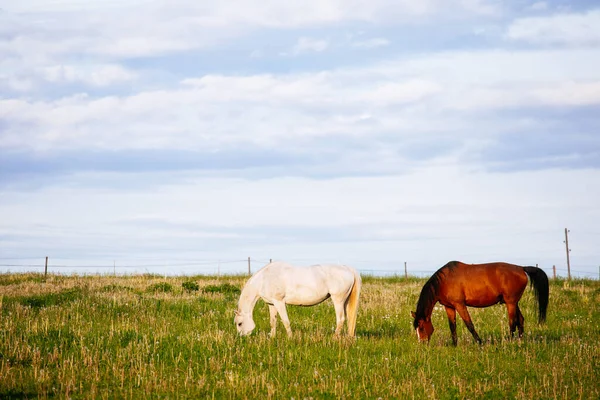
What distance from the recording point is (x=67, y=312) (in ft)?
65.0

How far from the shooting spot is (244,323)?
51.0ft

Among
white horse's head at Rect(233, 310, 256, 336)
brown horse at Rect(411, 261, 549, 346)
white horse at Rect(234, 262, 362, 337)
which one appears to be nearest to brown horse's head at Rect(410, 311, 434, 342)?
brown horse at Rect(411, 261, 549, 346)

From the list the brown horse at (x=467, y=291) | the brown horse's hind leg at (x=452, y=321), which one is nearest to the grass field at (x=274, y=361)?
the brown horse's hind leg at (x=452, y=321)

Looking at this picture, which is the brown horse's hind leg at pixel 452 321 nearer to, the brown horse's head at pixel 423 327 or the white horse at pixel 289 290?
the brown horse's head at pixel 423 327

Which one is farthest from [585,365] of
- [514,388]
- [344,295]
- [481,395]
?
[344,295]

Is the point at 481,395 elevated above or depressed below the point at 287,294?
below

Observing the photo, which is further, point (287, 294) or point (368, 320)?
point (368, 320)

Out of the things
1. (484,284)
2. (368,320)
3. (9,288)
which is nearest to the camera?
(484,284)

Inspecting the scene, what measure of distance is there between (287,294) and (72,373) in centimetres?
592

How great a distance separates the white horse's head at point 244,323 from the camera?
15370 mm

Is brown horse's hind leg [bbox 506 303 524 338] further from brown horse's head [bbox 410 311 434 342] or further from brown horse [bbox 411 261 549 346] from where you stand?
brown horse's head [bbox 410 311 434 342]

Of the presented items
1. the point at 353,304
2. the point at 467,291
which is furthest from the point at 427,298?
the point at 353,304

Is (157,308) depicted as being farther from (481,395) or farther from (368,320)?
(481,395)

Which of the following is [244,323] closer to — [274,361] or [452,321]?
[274,361]
